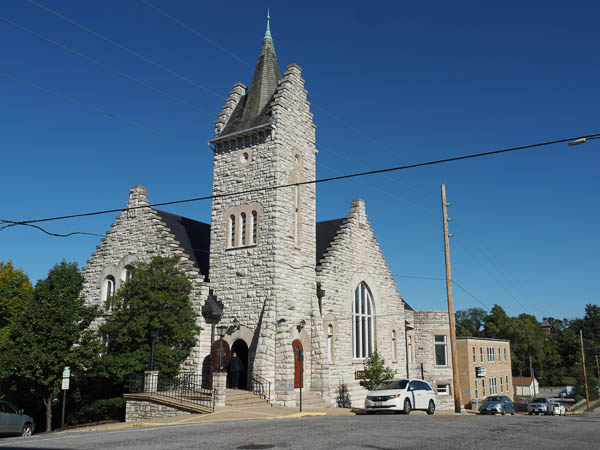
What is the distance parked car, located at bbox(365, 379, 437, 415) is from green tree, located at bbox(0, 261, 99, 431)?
11.9 meters

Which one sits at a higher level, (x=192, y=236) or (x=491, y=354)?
(x=192, y=236)

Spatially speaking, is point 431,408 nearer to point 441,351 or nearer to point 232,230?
point 232,230

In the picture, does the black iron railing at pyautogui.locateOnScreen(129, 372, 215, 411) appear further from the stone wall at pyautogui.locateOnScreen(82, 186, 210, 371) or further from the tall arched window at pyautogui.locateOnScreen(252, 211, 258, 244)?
the tall arched window at pyautogui.locateOnScreen(252, 211, 258, 244)

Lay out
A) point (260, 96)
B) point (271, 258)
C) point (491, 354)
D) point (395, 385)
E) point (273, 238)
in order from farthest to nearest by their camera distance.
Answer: point (491, 354) → point (260, 96) → point (273, 238) → point (271, 258) → point (395, 385)

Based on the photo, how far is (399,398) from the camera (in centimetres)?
2017

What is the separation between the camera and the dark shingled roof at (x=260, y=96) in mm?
26297

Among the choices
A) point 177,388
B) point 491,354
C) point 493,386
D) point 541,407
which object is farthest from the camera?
point 491,354

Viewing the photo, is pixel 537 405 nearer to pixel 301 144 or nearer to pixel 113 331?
pixel 301 144

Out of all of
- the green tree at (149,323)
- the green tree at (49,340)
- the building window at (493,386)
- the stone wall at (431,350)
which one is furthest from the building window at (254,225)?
the building window at (493,386)

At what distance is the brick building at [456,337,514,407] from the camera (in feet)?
140

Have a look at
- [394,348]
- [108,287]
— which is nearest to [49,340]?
[108,287]

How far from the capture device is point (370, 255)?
3152cm

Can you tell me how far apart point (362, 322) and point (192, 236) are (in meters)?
10.9

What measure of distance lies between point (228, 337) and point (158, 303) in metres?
3.51
